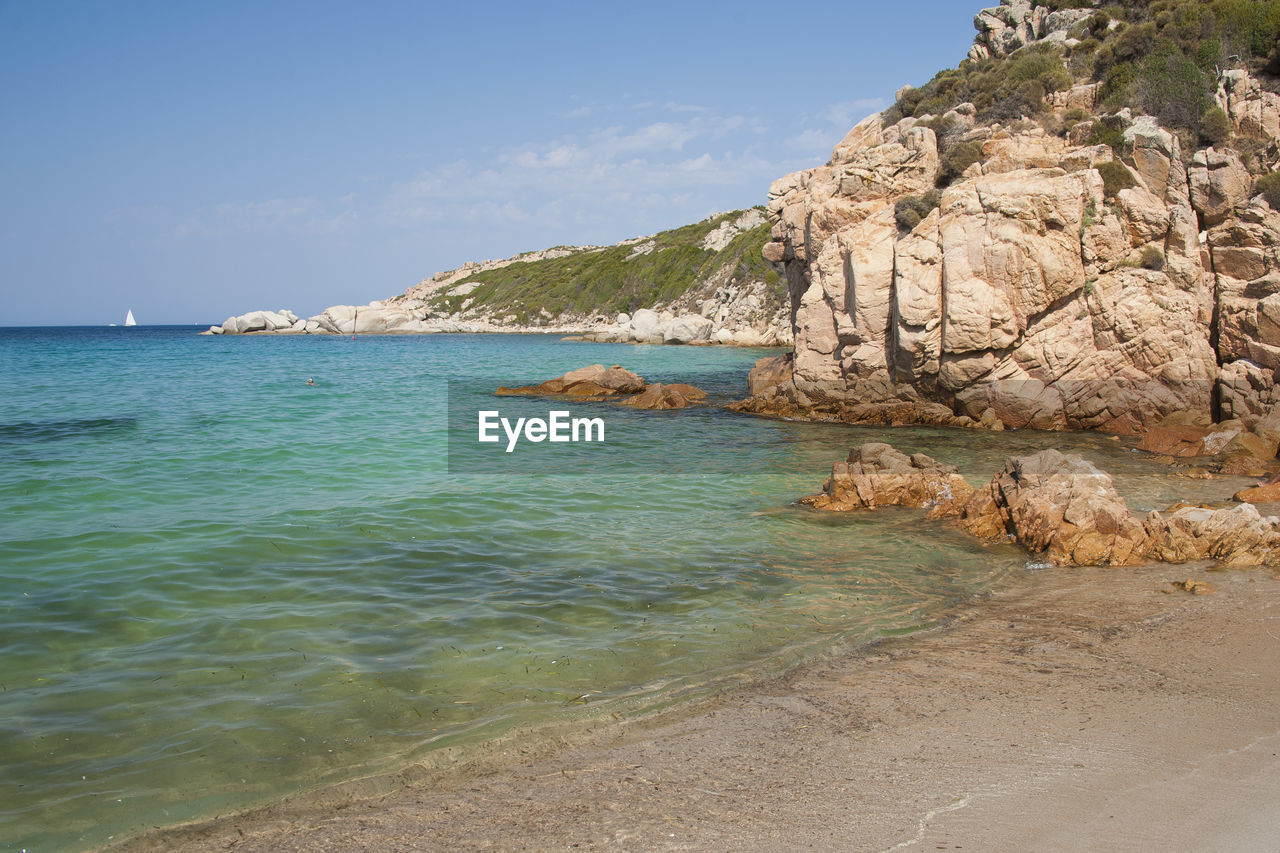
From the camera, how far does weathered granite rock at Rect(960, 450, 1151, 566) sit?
948cm

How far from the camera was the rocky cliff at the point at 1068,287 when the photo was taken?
62.7ft

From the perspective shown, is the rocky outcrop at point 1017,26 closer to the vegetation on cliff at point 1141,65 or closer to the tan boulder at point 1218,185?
the vegetation on cliff at point 1141,65

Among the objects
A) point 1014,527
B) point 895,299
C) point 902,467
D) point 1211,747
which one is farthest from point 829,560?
point 895,299

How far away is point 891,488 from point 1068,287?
10.9m

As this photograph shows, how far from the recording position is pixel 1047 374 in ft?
65.7

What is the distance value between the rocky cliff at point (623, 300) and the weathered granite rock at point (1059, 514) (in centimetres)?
4636

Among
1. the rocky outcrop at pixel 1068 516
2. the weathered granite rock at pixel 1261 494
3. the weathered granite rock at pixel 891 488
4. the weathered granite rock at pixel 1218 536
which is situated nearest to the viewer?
the weathered granite rock at pixel 1218 536

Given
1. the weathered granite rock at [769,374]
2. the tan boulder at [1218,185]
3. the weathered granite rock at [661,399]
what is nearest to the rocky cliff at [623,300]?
the weathered granite rock at [769,374]

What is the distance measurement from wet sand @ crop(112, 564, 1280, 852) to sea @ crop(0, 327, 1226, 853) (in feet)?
1.48

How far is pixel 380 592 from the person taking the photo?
8.23 meters

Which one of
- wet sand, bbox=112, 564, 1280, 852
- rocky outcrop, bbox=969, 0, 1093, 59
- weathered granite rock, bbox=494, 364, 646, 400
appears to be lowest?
wet sand, bbox=112, 564, 1280, 852

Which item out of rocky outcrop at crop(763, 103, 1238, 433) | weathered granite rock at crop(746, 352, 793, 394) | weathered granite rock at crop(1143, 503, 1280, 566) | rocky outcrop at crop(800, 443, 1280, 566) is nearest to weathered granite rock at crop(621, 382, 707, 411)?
weathered granite rock at crop(746, 352, 793, 394)

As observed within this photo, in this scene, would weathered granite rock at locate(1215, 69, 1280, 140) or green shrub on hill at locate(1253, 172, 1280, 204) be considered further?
weathered granite rock at locate(1215, 69, 1280, 140)

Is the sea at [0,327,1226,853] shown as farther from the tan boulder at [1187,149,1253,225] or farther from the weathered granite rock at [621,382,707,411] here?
the tan boulder at [1187,149,1253,225]
